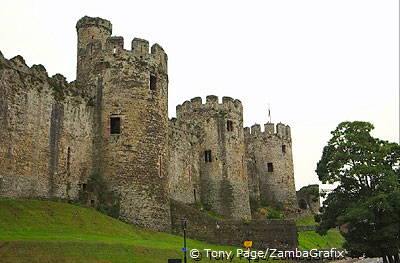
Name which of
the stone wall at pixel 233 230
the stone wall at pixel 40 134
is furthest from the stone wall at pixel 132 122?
the stone wall at pixel 233 230

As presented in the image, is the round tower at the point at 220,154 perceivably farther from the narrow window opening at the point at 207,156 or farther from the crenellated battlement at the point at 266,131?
the crenellated battlement at the point at 266,131

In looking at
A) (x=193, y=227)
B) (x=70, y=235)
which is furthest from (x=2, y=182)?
(x=193, y=227)

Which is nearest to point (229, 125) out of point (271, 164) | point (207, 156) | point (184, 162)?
point (207, 156)

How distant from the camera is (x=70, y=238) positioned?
20.5 m

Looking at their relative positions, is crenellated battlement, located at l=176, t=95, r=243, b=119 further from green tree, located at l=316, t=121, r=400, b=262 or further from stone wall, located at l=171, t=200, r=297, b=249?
green tree, located at l=316, t=121, r=400, b=262

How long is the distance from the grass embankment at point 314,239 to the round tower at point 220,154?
5.18 m

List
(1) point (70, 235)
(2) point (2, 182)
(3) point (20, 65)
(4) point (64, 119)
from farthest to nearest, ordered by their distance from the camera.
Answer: (4) point (64, 119) < (3) point (20, 65) < (2) point (2, 182) < (1) point (70, 235)

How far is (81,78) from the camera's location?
102ft

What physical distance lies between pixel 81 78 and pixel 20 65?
5254 mm

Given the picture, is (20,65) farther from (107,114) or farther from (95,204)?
(95,204)

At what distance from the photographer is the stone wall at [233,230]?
30141 millimetres

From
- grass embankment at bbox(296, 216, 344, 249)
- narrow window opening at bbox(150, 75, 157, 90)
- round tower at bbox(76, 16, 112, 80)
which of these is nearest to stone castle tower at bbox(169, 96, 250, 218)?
grass embankment at bbox(296, 216, 344, 249)

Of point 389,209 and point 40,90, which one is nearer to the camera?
point 389,209

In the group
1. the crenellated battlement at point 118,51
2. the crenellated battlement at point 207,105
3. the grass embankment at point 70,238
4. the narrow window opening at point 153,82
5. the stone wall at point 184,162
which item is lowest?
the grass embankment at point 70,238
